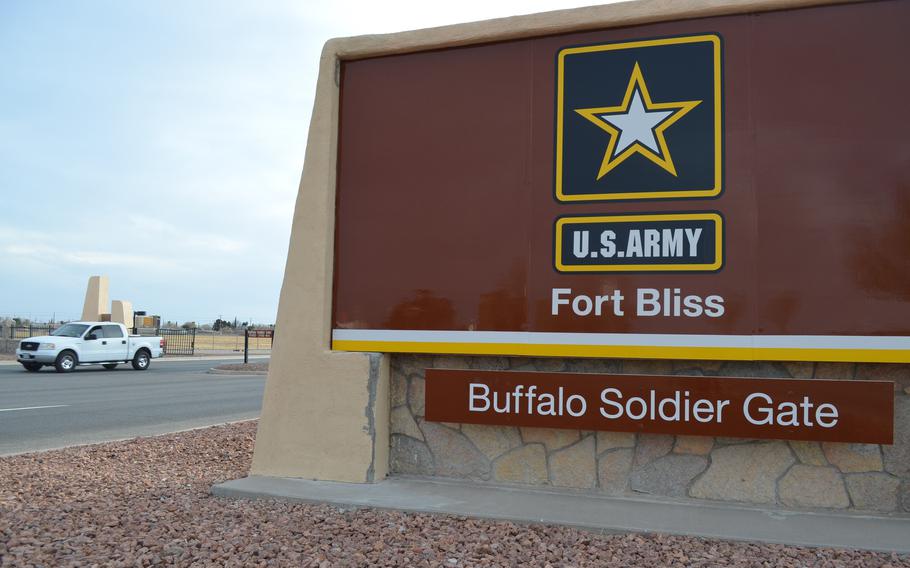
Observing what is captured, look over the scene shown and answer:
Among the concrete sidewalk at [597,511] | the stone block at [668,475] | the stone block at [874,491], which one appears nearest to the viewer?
the concrete sidewalk at [597,511]

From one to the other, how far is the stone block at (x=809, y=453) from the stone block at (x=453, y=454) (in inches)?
94.0

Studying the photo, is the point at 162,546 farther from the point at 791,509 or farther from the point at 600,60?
the point at 600,60

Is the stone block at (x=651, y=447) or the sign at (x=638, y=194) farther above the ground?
the sign at (x=638, y=194)

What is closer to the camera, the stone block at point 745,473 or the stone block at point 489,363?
the stone block at point 745,473

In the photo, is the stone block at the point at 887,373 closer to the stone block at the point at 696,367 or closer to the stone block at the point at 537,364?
the stone block at the point at 696,367

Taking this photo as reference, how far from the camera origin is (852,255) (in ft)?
17.6

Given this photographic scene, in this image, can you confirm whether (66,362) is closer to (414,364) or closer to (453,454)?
(414,364)

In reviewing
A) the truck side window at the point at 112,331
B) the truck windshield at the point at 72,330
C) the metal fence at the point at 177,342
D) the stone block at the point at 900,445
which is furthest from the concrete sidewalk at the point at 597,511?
the metal fence at the point at 177,342

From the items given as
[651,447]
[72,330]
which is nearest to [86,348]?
[72,330]

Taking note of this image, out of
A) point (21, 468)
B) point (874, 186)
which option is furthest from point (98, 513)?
point (874, 186)

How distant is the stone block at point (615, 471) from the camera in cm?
580

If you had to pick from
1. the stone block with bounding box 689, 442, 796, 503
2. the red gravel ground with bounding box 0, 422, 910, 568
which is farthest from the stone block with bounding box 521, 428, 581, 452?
the red gravel ground with bounding box 0, 422, 910, 568

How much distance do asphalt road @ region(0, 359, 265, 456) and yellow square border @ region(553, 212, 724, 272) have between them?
6922 millimetres

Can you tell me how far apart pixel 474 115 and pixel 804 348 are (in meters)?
3.22
